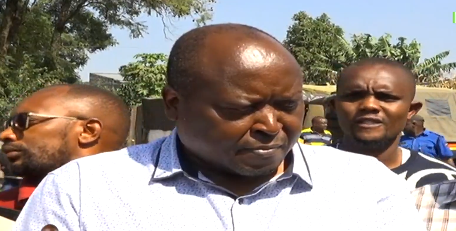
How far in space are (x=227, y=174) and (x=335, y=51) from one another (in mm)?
27013

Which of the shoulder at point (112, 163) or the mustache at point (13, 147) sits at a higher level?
the shoulder at point (112, 163)

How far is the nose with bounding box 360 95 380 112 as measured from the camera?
2.95m

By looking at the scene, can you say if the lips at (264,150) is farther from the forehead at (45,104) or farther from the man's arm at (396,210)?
the forehead at (45,104)

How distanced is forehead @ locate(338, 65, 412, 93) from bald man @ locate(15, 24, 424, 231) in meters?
1.24

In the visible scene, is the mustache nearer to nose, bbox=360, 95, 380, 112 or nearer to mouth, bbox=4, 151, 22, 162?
mouth, bbox=4, 151, 22, 162

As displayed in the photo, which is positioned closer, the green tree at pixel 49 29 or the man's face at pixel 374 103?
the man's face at pixel 374 103

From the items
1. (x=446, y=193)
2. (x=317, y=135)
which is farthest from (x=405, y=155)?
(x=317, y=135)

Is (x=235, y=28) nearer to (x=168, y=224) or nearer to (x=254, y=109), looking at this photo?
(x=254, y=109)

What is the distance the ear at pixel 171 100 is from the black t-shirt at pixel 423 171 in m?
1.40

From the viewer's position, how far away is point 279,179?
1743 mm

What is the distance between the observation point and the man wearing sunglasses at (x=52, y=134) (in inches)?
110

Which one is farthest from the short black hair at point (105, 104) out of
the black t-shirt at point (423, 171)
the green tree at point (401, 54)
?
the green tree at point (401, 54)

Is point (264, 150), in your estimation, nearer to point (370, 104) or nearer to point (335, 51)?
point (370, 104)

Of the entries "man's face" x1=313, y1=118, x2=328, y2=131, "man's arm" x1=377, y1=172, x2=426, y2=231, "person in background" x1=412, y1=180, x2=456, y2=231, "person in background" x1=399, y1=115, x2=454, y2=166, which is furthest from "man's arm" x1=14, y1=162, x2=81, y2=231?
"man's face" x1=313, y1=118, x2=328, y2=131
